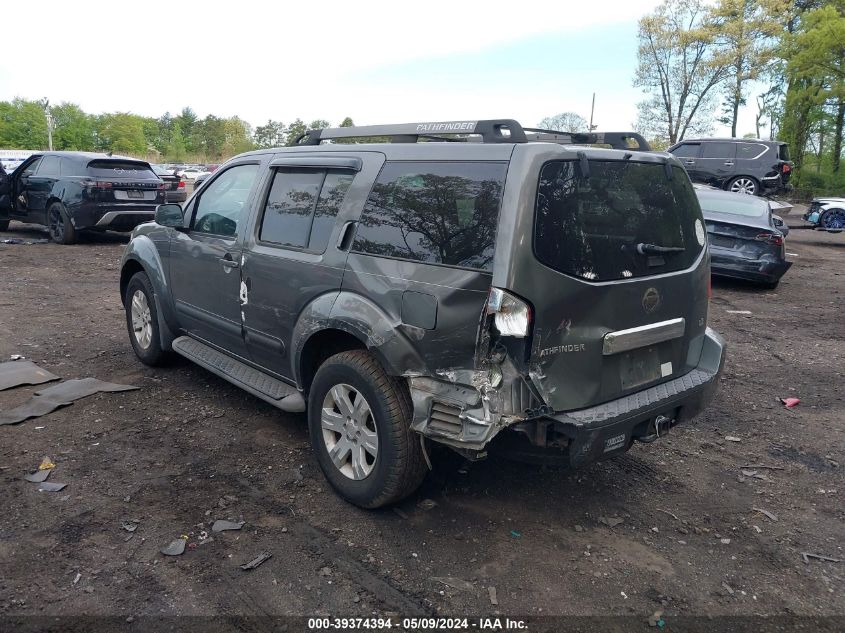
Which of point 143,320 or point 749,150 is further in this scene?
point 749,150

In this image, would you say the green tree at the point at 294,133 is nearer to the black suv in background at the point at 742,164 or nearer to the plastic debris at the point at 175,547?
the plastic debris at the point at 175,547

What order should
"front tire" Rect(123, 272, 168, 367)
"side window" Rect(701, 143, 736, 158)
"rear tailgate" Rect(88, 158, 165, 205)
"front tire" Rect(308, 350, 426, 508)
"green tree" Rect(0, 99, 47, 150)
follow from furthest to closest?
1. "green tree" Rect(0, 99, 47, 150)
2. "side window" Rect(701, 143, 736, 158)
3. "rear tailgate" Rect(88, 158, 165, 205)
4. "front tire" Rect(123, 272, 168, 367)
5. "front tire" Rect(308, 350, 426, 508)

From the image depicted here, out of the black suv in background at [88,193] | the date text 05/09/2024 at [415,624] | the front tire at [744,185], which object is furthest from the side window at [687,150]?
the date text 05/09/2024 at [415,624]

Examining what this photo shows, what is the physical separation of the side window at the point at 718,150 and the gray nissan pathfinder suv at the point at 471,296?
17.2m

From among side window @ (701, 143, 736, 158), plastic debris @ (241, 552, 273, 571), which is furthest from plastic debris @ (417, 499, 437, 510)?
side window @ (701, 143, 736, 158)

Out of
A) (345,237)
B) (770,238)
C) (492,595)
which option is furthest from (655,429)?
(770,238)

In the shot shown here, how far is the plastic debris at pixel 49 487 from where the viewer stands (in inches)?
142

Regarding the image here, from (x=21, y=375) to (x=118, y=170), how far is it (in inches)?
325

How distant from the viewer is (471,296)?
291cm

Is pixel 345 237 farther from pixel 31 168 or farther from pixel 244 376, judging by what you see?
pixel 31 168

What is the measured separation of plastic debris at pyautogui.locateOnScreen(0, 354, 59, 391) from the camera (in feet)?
16.9

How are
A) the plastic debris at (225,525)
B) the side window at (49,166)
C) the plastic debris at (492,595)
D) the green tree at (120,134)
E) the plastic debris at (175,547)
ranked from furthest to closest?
1. the green tree at (120,134)
2. the side window at (49,166)
3. the plastic debris at (225,525)
4. the plastic debris at (175,547)
5. the plastic debris at (492,595)

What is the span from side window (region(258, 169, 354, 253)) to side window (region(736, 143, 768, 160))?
1810cm

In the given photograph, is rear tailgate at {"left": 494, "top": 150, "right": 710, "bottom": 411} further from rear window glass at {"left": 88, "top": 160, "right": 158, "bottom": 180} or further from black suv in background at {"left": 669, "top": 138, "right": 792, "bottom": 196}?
black suv in background at {"left": 669, "top": 138, "right": 792, "bottom": 196}
